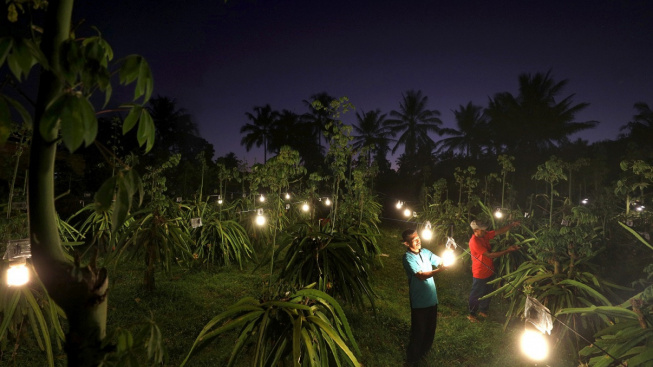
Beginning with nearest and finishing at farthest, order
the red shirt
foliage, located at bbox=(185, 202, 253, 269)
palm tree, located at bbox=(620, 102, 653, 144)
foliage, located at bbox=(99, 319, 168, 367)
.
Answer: foliage, located at bbox=(99, 319, 168, 367) < the red shirt < foliage, located at bbox=(185, 202, 253, 269) < palm tree, located at bbox=(620, 102, 653, 144)

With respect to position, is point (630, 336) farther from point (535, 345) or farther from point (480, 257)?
point (480, 257)

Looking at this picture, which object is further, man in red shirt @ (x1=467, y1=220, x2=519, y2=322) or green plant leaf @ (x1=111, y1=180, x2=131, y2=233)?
man in red shirt @ (x1=467, y1=220, x2=519, y2=322)

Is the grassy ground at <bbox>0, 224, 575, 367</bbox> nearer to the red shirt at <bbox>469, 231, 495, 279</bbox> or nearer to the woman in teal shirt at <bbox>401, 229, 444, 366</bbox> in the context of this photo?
the woman in teal shirt at <bbox>401, 229, 444, 366</bbox>

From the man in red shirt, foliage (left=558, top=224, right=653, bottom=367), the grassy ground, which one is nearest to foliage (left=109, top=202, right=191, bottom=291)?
the grassy ground

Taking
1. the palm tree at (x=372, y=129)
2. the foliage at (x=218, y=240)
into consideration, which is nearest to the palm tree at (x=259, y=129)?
the palm tree at (x=372, y=129)

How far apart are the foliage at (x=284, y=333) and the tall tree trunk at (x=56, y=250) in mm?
1503

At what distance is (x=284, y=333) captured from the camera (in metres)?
2.59

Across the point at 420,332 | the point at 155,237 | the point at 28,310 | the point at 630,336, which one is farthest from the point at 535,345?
the point at 155,237

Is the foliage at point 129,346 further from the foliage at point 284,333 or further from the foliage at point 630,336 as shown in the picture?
the foliage at point 630,336

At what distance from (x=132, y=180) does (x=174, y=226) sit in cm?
471

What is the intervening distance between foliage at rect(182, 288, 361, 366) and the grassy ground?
0.85 meters

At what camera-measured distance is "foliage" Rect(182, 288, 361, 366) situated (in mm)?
2342

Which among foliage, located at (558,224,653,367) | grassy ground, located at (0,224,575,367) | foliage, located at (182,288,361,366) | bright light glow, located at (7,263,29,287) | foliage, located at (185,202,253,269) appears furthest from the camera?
foliage, located at (185,202,253,269)

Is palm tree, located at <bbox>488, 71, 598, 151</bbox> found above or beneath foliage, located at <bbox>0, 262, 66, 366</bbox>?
above
